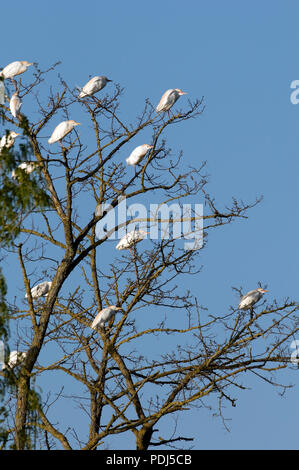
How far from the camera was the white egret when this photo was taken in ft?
45.7

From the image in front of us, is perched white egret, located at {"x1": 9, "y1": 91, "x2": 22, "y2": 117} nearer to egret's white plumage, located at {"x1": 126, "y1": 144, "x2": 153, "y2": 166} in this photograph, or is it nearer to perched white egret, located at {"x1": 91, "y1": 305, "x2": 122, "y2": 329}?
egret's white plumage, located at {"x1": 126, "y1": 144, "x2": 153, "y2": 166}

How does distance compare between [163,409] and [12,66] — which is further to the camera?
[12,66]

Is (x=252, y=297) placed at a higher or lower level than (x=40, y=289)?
lower

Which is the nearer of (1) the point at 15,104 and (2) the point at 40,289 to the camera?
(1) the point at 15,104

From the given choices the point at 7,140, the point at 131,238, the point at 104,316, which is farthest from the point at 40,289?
the point at 7,140

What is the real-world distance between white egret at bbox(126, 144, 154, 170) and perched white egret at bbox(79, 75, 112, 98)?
3.46 ft

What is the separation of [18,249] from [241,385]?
3.48 meters

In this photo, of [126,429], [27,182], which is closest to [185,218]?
[126,429]

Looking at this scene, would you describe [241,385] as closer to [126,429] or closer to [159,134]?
[126,429]

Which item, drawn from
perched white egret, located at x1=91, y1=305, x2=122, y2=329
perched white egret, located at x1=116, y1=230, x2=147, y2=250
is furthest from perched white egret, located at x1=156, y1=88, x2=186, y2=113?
perched white egret, located at x1=91, y1=305, x2=122, y2=329

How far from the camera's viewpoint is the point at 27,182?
9.77 meters

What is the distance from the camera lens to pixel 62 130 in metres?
13.8

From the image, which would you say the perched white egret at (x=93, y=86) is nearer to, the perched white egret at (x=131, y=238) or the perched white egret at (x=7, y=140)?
the perched white egret at (x=7, y=140)

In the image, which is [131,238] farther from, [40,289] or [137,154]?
[40,289]
